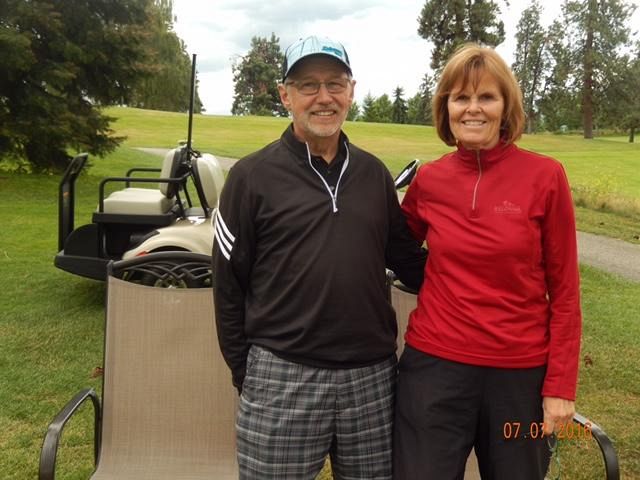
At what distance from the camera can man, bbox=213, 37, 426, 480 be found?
6.58 ft

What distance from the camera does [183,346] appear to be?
3.08m

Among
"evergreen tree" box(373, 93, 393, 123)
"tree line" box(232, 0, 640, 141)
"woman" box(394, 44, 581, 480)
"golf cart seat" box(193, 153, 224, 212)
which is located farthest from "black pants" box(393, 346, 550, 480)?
"evergreen tree" box(373, 93, 393, 123)

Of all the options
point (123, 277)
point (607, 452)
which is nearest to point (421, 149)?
point (123, 277)

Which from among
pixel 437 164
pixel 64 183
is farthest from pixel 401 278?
pixel 64 183

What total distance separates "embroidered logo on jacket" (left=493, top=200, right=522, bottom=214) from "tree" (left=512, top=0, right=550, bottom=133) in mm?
60504

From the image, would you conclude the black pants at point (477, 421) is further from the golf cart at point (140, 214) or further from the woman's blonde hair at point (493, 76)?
the golf cart at point (140, 214)

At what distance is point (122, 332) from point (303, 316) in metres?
1.29

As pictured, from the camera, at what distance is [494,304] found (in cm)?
199

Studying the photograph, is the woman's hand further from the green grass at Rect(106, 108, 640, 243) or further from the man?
the green grass at Rect(106, 108, 640, 243)

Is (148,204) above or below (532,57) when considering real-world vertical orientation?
below

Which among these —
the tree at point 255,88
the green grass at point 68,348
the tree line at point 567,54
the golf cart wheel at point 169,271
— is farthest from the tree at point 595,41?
the golf cart wheel at point 169,271

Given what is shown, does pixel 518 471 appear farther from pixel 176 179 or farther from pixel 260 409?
pixel 176 179

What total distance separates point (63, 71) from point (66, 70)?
0.11 m

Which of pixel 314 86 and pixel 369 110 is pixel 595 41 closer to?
pixel 369 110
